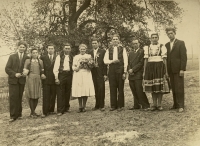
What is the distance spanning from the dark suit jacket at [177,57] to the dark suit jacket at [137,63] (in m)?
0.38

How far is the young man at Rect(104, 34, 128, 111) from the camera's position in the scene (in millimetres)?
3656

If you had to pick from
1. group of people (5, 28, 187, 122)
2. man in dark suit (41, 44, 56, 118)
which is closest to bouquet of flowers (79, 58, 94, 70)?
group of people (5, 28, 187, 122)

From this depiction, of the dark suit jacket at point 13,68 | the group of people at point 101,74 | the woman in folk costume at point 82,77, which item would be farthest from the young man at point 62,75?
the dark suit jacket at point 13,68

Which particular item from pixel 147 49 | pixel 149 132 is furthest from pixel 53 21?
pixel 149 132

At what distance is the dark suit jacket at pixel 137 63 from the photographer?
3.54m

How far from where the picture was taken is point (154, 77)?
Answer: 10.9 ft

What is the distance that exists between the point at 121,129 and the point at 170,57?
46.6 inches

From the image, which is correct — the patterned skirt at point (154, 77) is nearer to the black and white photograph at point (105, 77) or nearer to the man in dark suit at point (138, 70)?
the black and white photograph at point (105, 77)

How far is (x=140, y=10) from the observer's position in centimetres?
413

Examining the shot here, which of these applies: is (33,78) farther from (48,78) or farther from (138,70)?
(138,70)

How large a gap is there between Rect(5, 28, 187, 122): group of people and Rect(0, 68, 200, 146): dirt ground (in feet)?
0.76

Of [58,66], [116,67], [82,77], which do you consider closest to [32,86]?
[58,66]

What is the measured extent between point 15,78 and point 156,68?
76.9 inches

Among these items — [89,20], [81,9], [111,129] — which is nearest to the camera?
[111,129]
